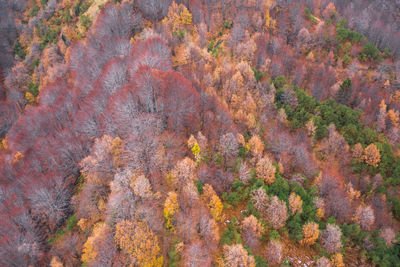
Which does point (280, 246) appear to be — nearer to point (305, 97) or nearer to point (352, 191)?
point (352, 191)

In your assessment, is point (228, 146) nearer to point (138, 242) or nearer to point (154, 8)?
point (138, 242)

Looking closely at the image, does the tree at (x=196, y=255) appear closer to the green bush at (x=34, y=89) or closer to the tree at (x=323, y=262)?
the tree at (x=323, y=262)

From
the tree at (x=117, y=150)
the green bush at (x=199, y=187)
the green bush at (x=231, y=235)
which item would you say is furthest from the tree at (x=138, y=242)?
the tree at (x=117, y=150)

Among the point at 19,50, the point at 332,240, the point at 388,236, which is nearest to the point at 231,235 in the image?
the point at 332,240

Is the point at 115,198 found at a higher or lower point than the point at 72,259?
higher

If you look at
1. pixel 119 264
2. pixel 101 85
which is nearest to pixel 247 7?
pixel 101 85
